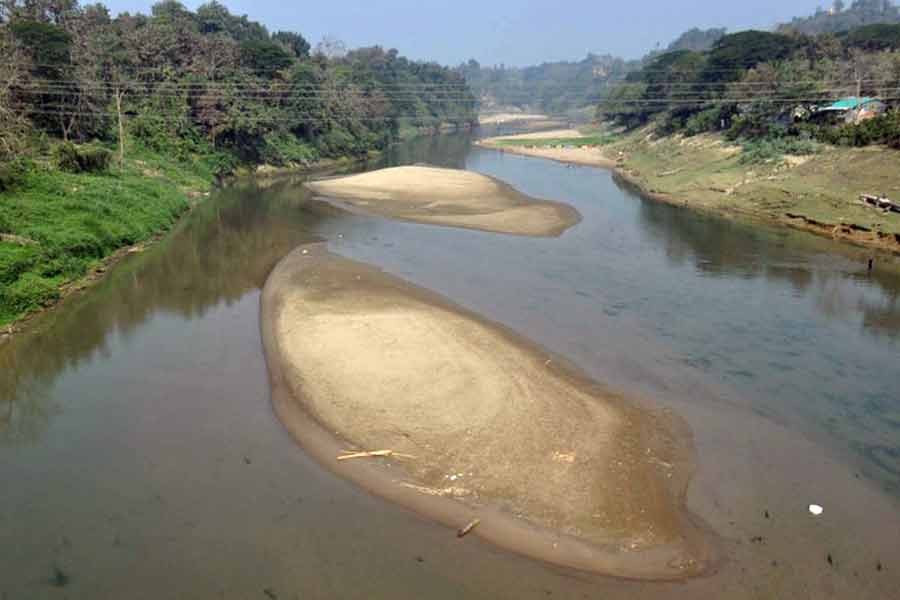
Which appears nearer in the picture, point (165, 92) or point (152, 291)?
point (152, 291)

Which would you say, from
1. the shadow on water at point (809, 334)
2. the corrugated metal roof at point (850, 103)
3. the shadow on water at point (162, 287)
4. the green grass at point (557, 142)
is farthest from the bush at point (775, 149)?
the green grass at point (557, 142)

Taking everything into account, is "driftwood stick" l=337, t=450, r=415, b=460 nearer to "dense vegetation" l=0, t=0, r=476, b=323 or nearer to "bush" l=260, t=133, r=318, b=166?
"dense vegetation" l=0, t=0, r=476, b=323

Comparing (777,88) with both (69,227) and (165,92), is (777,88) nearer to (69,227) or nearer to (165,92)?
(165,92)

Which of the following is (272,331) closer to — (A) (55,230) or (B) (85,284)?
(B) (85,284)

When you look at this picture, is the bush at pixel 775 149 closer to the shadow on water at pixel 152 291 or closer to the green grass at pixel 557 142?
the shadow on water at pixel 152 291

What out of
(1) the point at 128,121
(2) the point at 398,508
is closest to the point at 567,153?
(1) the point at 128,121

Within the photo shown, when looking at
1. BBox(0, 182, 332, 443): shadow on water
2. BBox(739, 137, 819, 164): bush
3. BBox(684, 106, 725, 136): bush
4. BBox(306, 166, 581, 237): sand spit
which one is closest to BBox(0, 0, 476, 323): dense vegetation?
BBox(0, 182, 332, 443): shadow on water

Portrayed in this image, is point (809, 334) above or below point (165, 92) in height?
below
